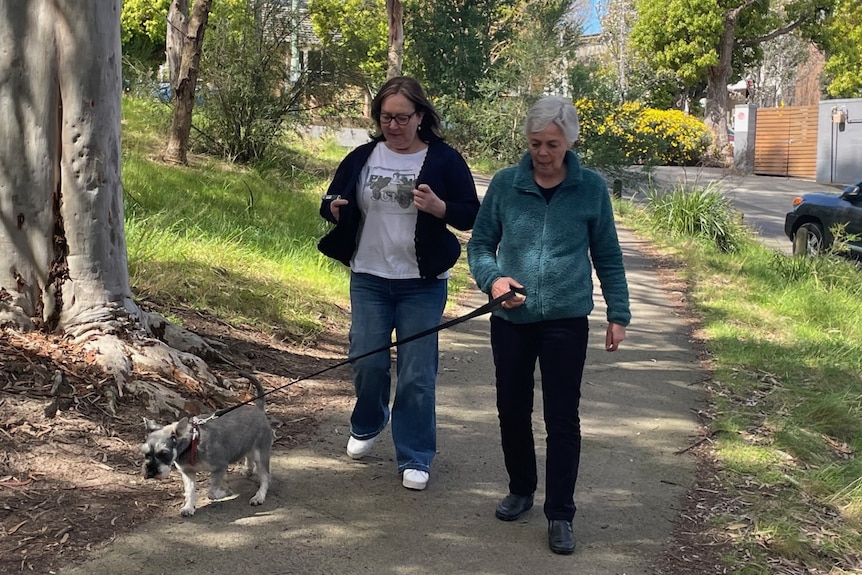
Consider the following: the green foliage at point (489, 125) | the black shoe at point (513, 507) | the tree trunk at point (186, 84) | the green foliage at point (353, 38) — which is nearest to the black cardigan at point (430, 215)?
the black shoe at point (513, 507)

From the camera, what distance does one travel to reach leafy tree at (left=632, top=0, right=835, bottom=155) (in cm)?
3788

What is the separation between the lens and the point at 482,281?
4039 millimetres

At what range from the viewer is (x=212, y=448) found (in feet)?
13.5

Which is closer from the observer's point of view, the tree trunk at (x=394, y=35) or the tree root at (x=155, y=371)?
the tree root at (x=155, y=371)

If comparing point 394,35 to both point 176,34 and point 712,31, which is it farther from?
point 712,31

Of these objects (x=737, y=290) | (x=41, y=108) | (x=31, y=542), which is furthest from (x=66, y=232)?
(x=737, y=290)

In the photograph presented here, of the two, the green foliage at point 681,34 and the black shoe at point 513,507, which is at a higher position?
the green foliage at point 681,34

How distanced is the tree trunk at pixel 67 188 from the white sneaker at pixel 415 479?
145 centimetres

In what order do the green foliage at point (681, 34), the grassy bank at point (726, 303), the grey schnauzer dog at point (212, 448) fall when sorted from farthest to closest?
the green foliage at point (681, 34) < the grassy bank at point (726, 303) < the grey schnauzer dog at point (212, 448)

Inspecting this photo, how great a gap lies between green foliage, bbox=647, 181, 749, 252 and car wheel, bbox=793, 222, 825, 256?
3.01 feet

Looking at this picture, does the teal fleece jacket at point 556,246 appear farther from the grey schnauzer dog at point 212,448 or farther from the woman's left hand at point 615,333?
the grey schnauzer dog at point 212,448

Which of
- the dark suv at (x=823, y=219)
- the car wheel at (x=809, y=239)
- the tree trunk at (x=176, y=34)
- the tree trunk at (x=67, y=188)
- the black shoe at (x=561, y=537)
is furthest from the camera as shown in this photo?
the tree trunk at (x=176, y=34)

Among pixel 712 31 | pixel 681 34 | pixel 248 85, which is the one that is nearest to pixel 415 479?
pixel 248 85

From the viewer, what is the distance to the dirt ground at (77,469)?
12.4 feet
